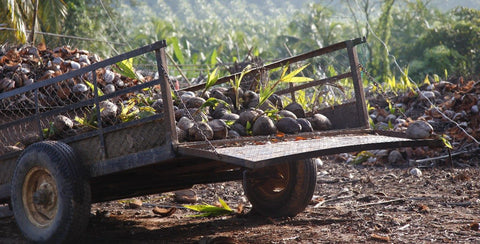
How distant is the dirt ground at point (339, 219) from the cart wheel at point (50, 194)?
0.19m

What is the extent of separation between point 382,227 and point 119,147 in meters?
1.77

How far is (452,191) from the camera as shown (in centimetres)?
545

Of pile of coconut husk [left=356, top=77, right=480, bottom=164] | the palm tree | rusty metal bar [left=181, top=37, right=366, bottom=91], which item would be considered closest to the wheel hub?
rusty metal bar [left=181, top=37, right=366, bottom=91]

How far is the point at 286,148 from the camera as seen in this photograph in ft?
10.9

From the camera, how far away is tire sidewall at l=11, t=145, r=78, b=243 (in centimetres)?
340

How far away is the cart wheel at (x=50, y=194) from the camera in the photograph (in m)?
3.40

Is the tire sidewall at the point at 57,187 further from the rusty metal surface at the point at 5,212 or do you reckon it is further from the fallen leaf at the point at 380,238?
the fallen leaf at the point at 380,238

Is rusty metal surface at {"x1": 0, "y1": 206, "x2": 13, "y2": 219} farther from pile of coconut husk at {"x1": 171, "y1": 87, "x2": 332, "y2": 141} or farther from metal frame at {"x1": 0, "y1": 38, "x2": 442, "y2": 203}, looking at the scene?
pile of coconut husk at {"x1": 171, "y1": 87, "x2": 332, "y2": 141}

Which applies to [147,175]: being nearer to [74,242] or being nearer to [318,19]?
[74,242]

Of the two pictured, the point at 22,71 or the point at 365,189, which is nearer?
the point at 22,71

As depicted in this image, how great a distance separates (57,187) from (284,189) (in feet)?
6.09

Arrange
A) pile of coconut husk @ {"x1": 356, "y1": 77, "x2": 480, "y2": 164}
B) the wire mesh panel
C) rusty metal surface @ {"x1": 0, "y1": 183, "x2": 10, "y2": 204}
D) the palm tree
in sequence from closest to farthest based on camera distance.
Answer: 1. the wire mesh panel
2. rusty metal surface @ {"x1": 0, "y1": 183, "x2": 10, "y2": 204}
3. pile of coconut husk @ {"x1": 356, "y1": 77, "x2": 480, "y2": 164}
4. the palm tree

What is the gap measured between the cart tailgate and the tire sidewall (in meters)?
0.80

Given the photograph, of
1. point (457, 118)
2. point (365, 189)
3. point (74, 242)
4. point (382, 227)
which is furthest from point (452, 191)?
point (74, 242)
